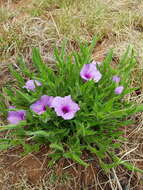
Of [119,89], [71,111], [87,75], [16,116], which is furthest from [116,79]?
[16,116]

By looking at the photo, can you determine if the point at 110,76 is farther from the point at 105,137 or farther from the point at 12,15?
the point at 12,15

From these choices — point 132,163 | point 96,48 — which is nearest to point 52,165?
point 132,163

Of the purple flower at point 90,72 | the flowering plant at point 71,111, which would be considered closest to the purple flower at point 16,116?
the flowering plant at point 71,111

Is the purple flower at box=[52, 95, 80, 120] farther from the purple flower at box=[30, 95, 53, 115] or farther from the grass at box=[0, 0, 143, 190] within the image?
the grass at box=[0, 0, 143, 190]

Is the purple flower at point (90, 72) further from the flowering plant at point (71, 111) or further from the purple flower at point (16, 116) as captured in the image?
the purple flower at point (16, 116)

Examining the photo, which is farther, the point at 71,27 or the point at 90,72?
the point at 71,27

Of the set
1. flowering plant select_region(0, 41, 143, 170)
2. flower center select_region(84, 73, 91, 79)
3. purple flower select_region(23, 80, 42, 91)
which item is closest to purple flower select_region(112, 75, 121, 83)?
flowering plant select_region(0, 41, 143, 170)

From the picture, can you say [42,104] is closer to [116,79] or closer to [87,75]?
[87,75]
